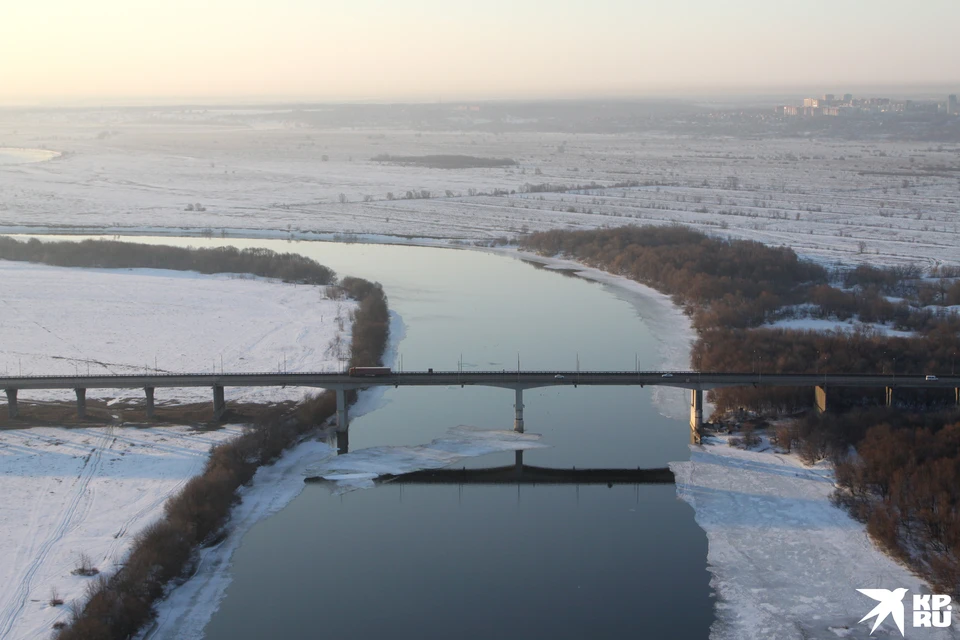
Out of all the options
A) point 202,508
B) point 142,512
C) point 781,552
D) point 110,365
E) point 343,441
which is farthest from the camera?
point 110,365

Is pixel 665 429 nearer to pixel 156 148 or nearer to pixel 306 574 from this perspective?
pixel 306 574

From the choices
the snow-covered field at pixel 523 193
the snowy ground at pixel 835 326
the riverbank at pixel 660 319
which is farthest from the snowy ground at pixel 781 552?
the snow-covered field at pixel 523 193

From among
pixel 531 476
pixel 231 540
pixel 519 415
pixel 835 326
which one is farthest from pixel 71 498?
pixel 835 326

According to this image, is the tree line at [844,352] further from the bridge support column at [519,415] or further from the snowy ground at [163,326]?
the snowy ground at [163,326]

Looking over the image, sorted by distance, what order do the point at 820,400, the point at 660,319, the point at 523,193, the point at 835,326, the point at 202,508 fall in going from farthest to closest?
the point at 523,193 < the point at 660,319 < the point at 835,326 < the point at 820,400 < the point at 202,508

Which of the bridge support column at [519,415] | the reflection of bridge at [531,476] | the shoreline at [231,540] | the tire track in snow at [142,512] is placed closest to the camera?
the shoreline at [231,540]

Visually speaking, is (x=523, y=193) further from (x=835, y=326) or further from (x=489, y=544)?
(x=489, y=544)
